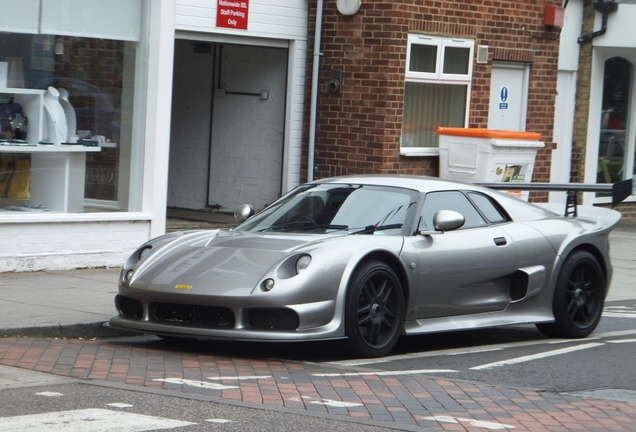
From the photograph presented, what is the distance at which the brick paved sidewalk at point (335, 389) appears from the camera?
6723 millimetres

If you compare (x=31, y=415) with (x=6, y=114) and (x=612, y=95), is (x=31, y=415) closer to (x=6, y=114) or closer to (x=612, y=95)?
(x=6, y=114)

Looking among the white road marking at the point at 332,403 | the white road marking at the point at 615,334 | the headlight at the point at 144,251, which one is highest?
the headlight at the point at 144,251

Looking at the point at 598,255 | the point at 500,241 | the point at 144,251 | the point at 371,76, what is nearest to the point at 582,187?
the point at 598,255

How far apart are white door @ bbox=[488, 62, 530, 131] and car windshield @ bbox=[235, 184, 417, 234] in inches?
351

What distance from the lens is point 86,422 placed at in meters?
6.14

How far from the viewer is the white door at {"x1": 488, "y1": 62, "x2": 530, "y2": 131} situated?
721 inches

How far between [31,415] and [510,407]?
2.69 m

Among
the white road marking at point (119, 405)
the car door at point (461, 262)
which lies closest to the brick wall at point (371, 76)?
the car door at point (461, 262)

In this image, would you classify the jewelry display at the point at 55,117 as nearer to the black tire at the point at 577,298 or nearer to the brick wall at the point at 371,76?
the brick wall at the point at 371,76

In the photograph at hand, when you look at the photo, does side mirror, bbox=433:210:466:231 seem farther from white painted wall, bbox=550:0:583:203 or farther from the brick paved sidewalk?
white painted wall, bbox=550:0:583:203

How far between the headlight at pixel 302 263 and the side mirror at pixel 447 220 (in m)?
1.18

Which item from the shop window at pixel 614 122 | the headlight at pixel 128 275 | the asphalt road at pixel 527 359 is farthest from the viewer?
the shop window at pixel 614 122

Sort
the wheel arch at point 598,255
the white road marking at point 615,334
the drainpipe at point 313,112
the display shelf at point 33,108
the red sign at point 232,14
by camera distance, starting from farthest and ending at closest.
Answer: the drainpipe at point 313,112 → the red sign at point 232,14 → the display shelf at point 33,108 → the white road marking at point 615,334 → the wheel arch at point 598,255

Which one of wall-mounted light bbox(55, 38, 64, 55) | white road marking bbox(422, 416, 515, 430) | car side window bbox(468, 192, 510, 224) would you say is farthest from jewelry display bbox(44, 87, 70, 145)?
white road marking bbox(422, 416, 515, 430)
